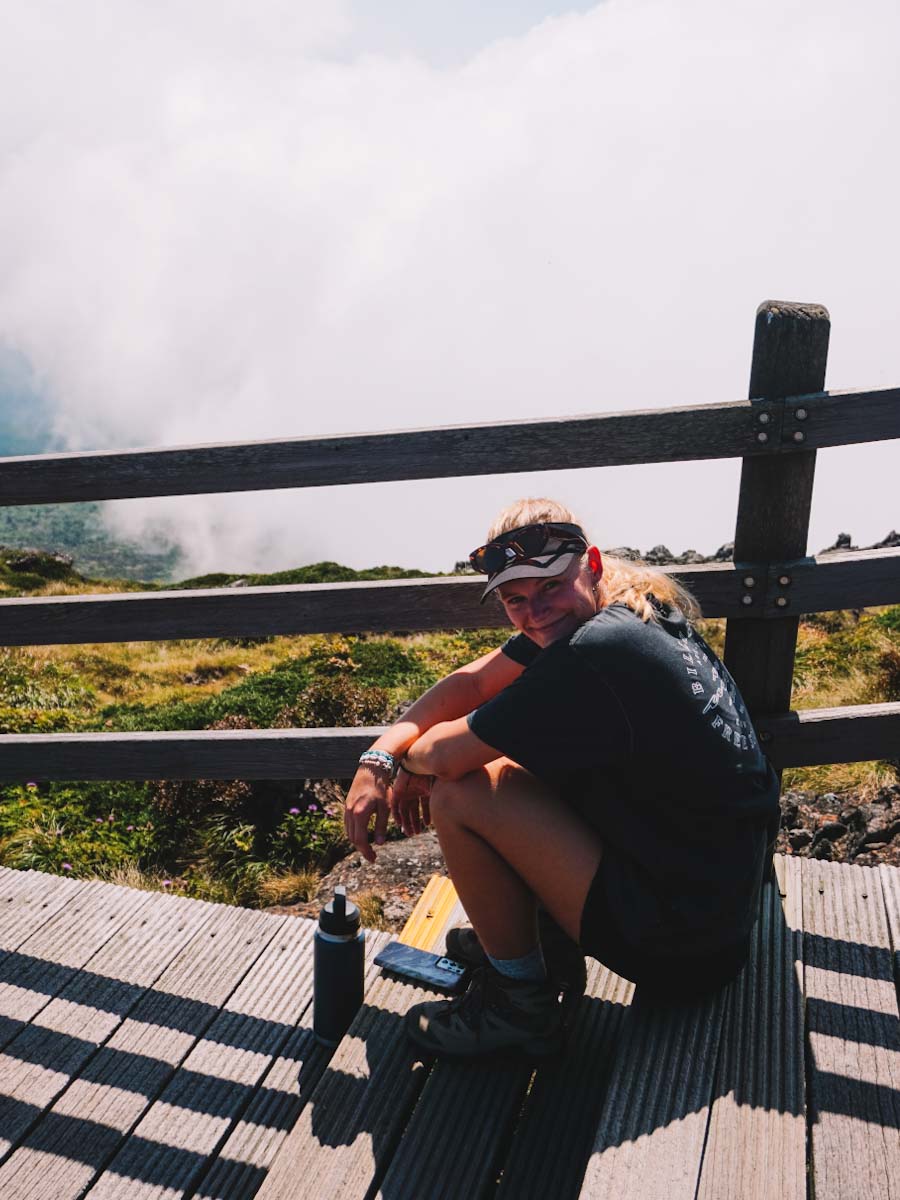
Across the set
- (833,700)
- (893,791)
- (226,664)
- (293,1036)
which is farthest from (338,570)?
(293,1036)

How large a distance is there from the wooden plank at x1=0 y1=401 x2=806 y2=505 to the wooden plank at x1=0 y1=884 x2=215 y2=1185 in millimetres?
1606

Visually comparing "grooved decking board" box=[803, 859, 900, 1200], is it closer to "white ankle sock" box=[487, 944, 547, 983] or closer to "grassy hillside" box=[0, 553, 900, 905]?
"white ankle sock" box=[487, 944, 547, 983]

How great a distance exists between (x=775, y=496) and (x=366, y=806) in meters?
1.72

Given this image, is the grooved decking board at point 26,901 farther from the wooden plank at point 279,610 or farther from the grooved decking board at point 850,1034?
the grooved decking board at point 850,1034

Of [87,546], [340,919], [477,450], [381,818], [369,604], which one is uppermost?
[477,450]

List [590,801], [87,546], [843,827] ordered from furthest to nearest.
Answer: [87,546] → [843,827] → [590,801]

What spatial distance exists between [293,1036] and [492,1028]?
32.7 inches

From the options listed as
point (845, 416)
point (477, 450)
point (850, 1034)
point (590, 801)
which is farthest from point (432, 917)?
point (845, 416)

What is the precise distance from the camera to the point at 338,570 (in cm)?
2402

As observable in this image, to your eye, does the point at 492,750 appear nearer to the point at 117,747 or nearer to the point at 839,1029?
the point at 839,1029

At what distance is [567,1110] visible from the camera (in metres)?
2.34

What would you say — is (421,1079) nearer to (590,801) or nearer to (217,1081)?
(217,1081)

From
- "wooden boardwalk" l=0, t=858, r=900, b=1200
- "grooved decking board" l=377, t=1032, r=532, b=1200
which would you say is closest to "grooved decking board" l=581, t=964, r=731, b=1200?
"wooden boardwalk" l=0, t=858, r=900, b=1200

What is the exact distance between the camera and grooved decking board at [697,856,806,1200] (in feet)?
6.35
